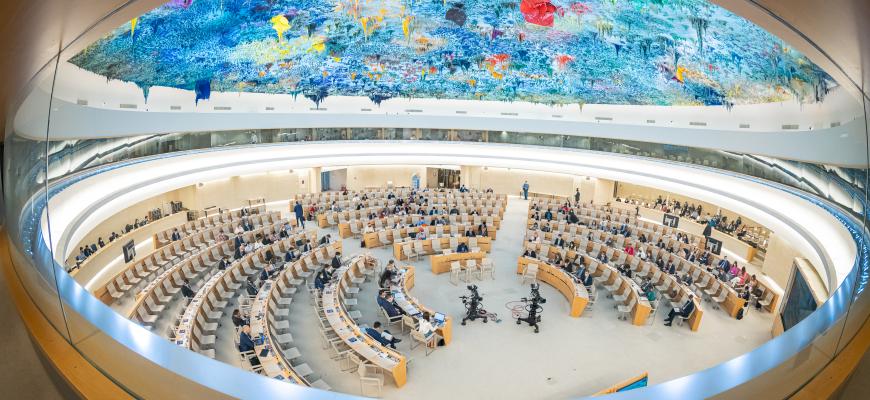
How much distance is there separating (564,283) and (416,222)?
7468 mm

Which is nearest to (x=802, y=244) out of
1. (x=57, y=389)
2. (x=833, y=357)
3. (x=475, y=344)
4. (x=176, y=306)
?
(x=475, y=344)

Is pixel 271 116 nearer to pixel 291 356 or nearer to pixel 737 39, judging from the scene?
pixel 291 356

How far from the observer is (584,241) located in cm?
1689

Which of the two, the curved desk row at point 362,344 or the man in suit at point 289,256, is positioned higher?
the man in suit at point 289,256

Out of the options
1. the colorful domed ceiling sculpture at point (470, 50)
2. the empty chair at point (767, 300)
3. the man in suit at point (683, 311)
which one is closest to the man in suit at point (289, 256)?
the colorful domed ceiling sculpture at point (470, 50)

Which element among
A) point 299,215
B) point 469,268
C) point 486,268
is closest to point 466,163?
point 299,215

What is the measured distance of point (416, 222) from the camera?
62.8 feet

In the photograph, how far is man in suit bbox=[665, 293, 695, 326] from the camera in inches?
458

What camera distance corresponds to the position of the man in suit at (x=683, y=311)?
11633mm

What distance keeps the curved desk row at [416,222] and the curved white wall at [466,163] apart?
22.2ft

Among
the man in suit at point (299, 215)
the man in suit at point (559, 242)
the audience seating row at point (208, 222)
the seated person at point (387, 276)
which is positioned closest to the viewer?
the seated person at point (387, 276)

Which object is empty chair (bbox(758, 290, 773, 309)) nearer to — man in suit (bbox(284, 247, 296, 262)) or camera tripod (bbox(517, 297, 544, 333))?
camera tripod (bbox(517, 297, 544, 333))

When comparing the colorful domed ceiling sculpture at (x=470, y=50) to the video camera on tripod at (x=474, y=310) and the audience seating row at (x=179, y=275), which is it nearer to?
the audience seating row at (x=179, y=275)

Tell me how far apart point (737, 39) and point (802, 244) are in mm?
5956
